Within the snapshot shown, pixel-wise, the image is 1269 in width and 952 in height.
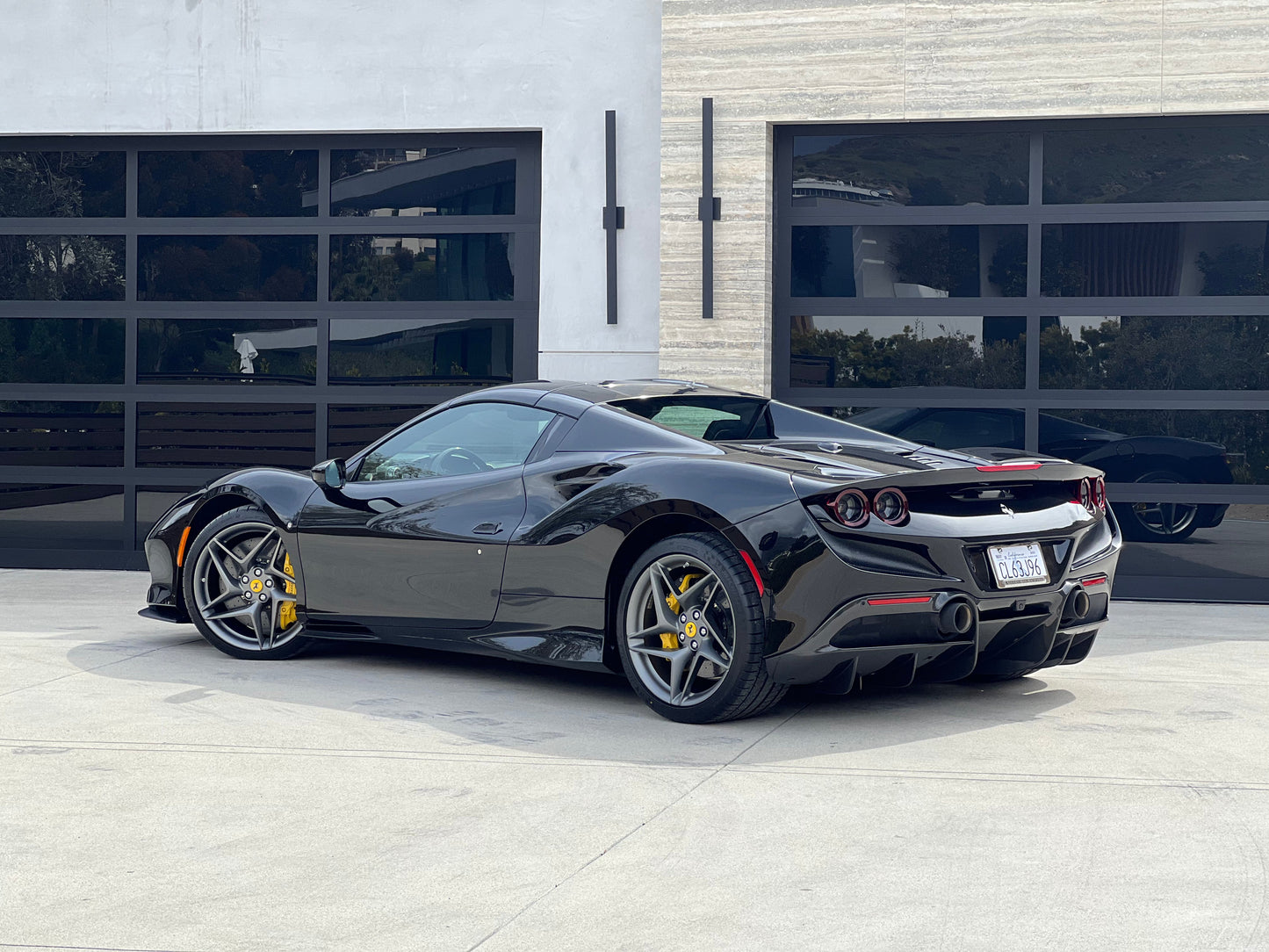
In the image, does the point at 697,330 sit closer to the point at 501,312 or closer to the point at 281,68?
the point at 501,312

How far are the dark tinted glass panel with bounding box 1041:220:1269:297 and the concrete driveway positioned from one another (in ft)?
11.2

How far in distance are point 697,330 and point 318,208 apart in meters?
2.76

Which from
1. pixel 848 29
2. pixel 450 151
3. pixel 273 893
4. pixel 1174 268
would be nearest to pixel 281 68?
pixel 450 151

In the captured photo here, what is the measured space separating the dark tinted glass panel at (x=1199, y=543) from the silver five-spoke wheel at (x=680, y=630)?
4.71m

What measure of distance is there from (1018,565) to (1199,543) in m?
4.43

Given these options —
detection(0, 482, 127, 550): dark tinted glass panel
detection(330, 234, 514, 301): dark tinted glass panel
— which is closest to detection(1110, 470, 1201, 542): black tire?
detection(330, 234, 514, 301): dark tinted glass panel

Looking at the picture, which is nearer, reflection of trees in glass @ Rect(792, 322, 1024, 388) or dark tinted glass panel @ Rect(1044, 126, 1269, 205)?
dark tinted glass panel @ Rect(1044, 126, 1269, 205)

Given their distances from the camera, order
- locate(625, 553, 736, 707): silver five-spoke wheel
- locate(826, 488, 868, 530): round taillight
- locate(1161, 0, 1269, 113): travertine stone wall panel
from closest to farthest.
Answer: locate(826, 488, 868, 530): round taillight → locate(625, 553, 736, 707): silver five-spoke wheel → locate(1161, 0, 1269, 113): travertine stone wall panel

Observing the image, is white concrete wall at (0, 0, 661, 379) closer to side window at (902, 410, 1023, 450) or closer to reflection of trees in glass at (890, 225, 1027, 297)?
reflection of trees in glass at (890, 225, 1027, 297)

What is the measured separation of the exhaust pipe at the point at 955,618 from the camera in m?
4.91

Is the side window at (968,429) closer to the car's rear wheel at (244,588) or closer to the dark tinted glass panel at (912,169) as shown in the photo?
the dark tinted glass panel at (912,169)

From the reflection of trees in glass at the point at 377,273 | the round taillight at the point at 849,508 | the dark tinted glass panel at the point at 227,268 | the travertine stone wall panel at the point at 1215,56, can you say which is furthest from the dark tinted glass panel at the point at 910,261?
the round taillight at the point at 849,508

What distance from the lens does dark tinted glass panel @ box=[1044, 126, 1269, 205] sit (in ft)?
29.6

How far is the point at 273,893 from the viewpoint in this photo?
331 cm
